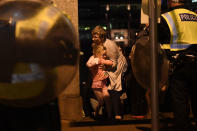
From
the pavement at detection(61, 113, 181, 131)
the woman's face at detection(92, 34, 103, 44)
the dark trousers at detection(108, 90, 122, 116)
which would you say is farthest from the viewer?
the dark trousers at detection(108, 90, 122, 116)

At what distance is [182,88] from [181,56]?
384 millimetres

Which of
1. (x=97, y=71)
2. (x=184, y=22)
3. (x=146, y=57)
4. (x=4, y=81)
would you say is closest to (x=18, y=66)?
(x=4, y=81)

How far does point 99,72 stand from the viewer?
693cm

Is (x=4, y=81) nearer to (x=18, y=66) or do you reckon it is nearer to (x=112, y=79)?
(x=18, y=66)

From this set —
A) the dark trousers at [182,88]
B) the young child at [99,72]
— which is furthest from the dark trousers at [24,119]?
the young child at [99,72]

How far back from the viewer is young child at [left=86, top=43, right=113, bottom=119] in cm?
682

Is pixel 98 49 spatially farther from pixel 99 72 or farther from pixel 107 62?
pixel 99 72

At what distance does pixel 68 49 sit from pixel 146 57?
4.95ft

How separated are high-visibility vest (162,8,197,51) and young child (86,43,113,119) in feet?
6.52

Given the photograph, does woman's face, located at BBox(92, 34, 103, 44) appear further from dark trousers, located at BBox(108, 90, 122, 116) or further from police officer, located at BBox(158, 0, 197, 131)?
police officer, located at BBox(158, 0, 197, 131)

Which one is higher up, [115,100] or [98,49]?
[98,49]

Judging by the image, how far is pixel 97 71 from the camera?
22.7 ft

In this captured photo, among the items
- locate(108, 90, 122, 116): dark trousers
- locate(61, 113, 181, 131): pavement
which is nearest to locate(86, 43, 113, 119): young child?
locate(108, 90, 122, 116): dark trousers

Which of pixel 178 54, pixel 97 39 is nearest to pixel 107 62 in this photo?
pixel 97 39
